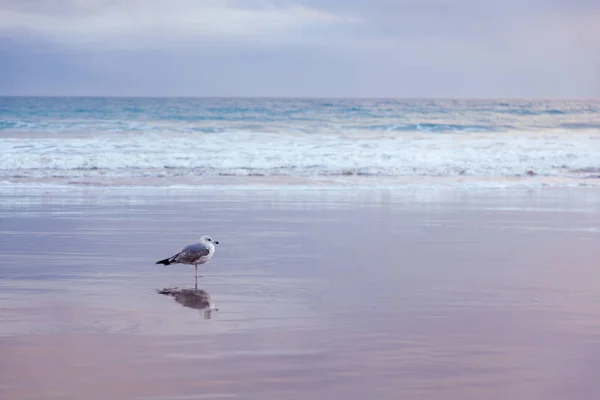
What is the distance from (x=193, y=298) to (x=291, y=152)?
1913cm

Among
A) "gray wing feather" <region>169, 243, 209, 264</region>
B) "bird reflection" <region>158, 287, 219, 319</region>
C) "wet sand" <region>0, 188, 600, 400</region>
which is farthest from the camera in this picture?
"gray wing feather" <region>169, 243, 209, 264</region>

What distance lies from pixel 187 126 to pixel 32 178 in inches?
1000

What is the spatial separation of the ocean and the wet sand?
638cm

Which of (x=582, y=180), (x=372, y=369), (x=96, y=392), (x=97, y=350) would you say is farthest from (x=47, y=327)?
(x=582, y=180)

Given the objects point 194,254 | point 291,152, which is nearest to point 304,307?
point 194,254

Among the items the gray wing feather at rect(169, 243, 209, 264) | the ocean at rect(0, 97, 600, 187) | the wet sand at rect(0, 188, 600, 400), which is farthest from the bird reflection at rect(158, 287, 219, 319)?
the ocean at rect(0, 97, 600, 187)

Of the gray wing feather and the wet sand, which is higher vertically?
the gray wing feather

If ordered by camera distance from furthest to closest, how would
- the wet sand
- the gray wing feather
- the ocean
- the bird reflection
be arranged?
the ocean
the gray wing feather
the bird reflection
the wet sand

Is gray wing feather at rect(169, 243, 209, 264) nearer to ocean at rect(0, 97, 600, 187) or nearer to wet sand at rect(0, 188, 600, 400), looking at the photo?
wet sand at rect(0, 188, 600, 400)

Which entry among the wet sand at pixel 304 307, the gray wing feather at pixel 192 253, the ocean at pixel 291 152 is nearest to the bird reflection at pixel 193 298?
the wet sand at pixel 304 307

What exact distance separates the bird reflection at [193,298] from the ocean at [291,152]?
385 inches

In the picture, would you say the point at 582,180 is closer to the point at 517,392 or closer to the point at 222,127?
the point at 517,392

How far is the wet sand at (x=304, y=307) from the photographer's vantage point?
4336 millimetres

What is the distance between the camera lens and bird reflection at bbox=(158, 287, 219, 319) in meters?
5.99
